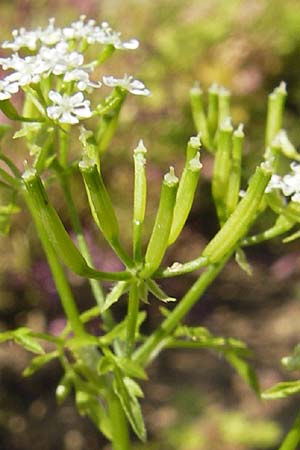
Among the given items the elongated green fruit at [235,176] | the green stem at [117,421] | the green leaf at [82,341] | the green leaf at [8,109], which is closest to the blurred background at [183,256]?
the green stem at [117,421]

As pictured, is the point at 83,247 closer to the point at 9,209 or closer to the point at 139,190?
the point at 9,209

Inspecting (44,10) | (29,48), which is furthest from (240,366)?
(44,10)

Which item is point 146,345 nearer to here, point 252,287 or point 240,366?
point 240,366

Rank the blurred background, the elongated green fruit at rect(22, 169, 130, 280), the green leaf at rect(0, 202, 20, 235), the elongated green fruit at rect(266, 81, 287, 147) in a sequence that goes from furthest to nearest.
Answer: the blurred background
the elongated green fruit at rect(266, 81, 287, 147)
the green leaf at rect(0, 202, 20, 235)
the elongated green fruit at rect(22, 169, 130, 280)

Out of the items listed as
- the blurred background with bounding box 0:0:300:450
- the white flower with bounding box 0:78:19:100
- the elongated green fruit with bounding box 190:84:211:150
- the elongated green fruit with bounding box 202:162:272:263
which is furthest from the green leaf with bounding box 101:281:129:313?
the blurred background with bounding box 0:0:300:450

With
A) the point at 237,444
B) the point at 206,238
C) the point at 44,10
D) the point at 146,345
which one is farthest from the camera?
the point at 44,10

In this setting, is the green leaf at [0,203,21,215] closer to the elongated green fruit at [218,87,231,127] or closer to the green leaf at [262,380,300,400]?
the elongated green fruit at [218,87,231,127]
